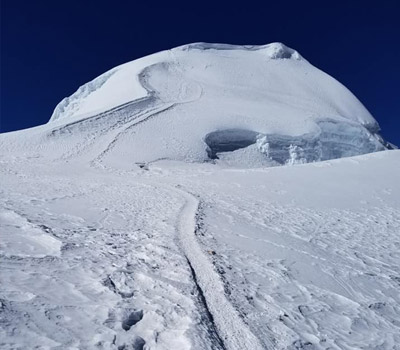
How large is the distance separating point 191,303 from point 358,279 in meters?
3.40

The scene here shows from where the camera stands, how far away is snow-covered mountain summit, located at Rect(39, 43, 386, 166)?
25.0m

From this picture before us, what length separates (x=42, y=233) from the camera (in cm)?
584

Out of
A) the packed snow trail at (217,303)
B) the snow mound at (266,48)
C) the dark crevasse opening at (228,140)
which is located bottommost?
the packed snow trail at (217,303)

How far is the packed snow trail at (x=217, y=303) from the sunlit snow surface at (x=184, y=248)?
20 millimetres

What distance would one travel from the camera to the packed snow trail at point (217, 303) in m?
3.68

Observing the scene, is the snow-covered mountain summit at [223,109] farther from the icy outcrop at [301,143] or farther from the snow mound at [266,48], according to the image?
the snow mound at [266,48]

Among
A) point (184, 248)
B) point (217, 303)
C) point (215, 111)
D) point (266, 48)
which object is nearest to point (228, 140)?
point (215, 111)

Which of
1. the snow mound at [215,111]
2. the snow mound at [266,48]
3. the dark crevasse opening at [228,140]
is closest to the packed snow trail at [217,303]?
the snow mound at [215,111]

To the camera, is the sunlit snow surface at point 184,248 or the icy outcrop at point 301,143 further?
the icy outcrop at point 301,143

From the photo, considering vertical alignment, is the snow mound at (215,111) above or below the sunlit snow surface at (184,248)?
above

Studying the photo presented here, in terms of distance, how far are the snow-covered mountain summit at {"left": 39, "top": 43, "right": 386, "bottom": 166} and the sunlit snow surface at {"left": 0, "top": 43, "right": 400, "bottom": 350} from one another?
2231 millimetres

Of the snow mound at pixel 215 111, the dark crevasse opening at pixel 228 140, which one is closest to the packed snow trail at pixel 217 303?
the snow mound at pixel 215 111

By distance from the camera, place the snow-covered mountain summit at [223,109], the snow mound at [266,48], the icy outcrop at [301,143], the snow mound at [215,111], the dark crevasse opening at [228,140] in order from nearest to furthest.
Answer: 1. the snow mound at [215,111]
2. the snow-covered mountain summit at [223,109]
3. the dark crevasse opening at [228,140]
4. the icy outcrop at [301,143]
5. the snow mound at [266,48]

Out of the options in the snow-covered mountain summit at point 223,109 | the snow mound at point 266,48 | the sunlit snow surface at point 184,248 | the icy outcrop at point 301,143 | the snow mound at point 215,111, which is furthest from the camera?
the snow mound at point 266,48
